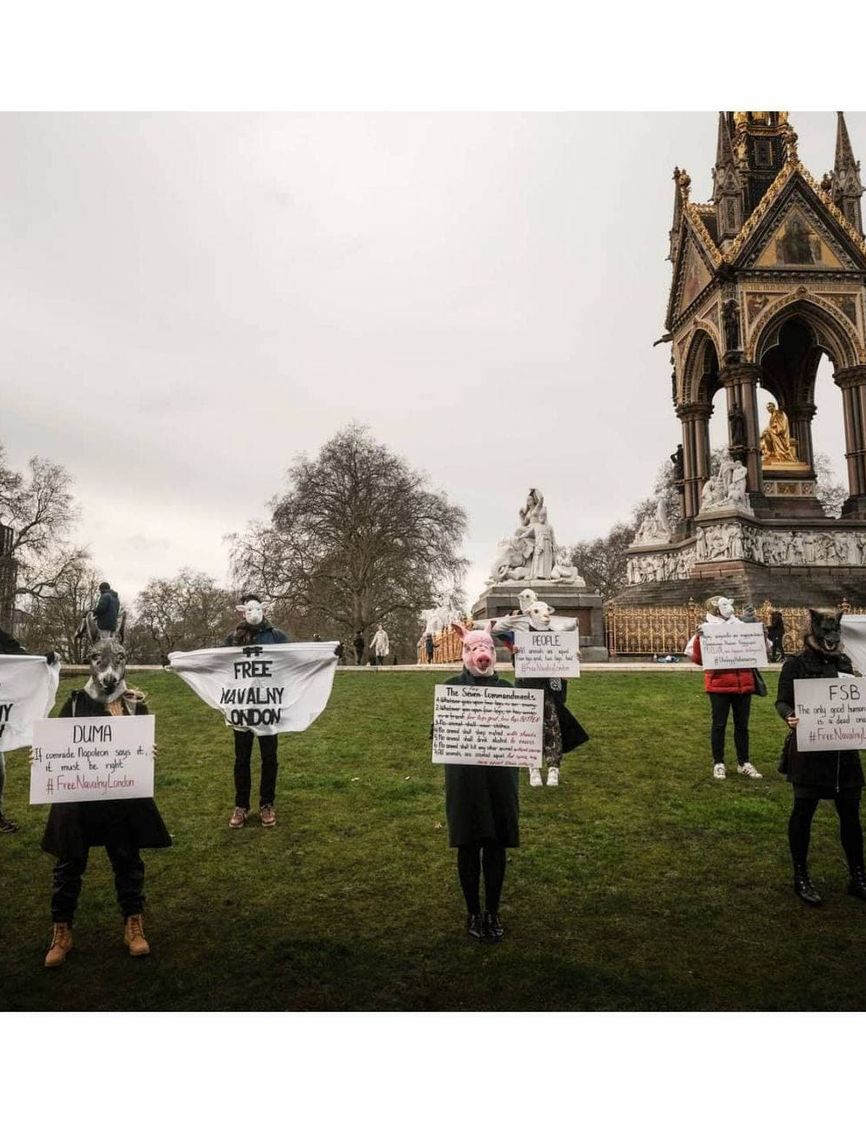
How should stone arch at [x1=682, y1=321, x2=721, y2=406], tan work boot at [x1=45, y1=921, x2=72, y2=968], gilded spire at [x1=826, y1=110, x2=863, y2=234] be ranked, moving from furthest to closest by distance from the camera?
stone arch at [x1=682, y1=321, x2=721, y2=406]
gilded spire at [x1=826, y1=110, x2=863, y2=234]
tan work boot at [x1=45, y1=921, x2=72, y2=968]

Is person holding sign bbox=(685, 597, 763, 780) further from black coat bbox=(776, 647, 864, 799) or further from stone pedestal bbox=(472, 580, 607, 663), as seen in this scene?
stone pedestal bbox=(472, 580, 607, 663)

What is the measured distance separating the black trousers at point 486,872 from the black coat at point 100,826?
198 centimetres

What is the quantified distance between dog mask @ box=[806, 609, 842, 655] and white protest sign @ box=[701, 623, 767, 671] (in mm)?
2619

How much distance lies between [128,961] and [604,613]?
1973 centimetres

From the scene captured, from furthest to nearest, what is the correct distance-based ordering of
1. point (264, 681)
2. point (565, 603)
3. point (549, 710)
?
point (565, 603) → point (549, 710) → point (264, 681)

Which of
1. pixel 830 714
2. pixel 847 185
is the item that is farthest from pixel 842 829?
pixel 847 185

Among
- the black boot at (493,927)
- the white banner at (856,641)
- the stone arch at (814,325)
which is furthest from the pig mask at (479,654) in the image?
the stone arch at (814,325)

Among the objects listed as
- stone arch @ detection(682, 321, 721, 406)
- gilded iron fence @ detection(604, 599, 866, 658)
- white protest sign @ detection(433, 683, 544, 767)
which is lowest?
white protest sign @ detection(433, 683, 544, 767)

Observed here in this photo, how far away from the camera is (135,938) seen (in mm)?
5316

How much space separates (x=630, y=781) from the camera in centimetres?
905

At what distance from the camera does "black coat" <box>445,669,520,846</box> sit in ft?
17.7

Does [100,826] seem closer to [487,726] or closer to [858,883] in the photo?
[487,726]

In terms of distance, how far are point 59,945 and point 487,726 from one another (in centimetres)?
306

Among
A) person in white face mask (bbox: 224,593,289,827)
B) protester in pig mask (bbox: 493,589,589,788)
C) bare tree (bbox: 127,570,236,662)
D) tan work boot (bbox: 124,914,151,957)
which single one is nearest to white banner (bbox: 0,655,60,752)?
person in white face mask (bbox: 224,593,289,827)
